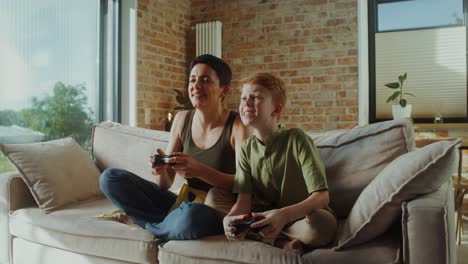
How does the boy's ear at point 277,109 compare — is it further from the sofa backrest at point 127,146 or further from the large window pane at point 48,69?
the large window pane at point 48,69

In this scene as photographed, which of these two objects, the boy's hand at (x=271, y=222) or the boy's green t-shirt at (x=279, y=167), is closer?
the boy's hand at (x=271, y=222)

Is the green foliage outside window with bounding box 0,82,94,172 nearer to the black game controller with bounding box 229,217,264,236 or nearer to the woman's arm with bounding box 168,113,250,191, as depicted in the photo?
the woman's arm with bounding box 168,113,250,191

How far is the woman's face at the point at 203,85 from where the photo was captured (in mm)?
1893

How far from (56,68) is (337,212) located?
2756mm

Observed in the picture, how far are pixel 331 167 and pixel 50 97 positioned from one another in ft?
8.59

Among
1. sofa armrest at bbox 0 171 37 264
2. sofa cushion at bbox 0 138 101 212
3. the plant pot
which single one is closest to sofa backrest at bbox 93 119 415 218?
sofa cushion at bbox 0 138 101 212

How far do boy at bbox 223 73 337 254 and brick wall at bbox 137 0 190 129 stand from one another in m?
2.68

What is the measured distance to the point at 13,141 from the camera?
318 centimetres

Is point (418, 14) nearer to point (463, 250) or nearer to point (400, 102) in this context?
point (400, 102)

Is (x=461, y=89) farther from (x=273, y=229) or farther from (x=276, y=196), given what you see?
(x=273, y=229)

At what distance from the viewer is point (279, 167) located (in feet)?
5.30

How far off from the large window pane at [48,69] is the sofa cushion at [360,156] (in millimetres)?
2443

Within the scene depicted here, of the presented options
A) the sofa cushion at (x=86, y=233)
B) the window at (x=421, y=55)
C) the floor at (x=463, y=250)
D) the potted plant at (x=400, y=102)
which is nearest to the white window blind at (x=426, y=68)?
the window at (x=421, y=55)

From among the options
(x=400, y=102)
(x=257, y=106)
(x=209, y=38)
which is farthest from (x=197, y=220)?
(x=209, y=38)
